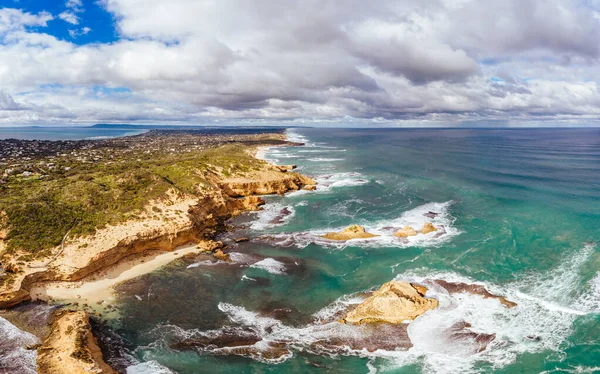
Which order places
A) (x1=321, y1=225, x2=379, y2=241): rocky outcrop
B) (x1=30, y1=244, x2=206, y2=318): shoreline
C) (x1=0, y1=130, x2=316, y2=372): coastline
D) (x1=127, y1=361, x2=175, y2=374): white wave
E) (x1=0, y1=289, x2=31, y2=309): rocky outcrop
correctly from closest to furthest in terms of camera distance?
1. (x1=127, y1=361, x2=175, y2=374): white wave
2. (x1=0, y1=289, x2=31, y2=309): rocky outcrop
3. (x1=30, y1=244, x2=206, y2=318): shoreline
4. (x1=0, y1=130, x2=316, y2=372): coastline
5. (x1=321, y1=225, x2=379, y2=241): rocky outcrop

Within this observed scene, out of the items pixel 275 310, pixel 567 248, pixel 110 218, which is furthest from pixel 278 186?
pixel 567 248

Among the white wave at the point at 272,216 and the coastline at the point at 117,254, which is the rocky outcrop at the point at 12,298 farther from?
the white wave at the point at 272,216

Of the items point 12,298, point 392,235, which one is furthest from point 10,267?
point 392,235

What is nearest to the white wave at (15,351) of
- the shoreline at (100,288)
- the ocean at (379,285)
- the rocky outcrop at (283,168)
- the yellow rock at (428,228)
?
the ocean at (379,285)

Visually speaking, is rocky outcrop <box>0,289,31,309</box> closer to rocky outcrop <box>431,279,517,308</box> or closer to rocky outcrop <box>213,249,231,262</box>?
rocky outcrop <box>213,249,231,262</box>

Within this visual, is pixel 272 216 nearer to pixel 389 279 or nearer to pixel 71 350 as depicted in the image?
pixel 389 279

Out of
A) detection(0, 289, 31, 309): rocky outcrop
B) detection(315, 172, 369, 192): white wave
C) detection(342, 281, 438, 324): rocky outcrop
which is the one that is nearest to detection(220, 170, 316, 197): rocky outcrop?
detection(315, 172, 369, 192): white wave
